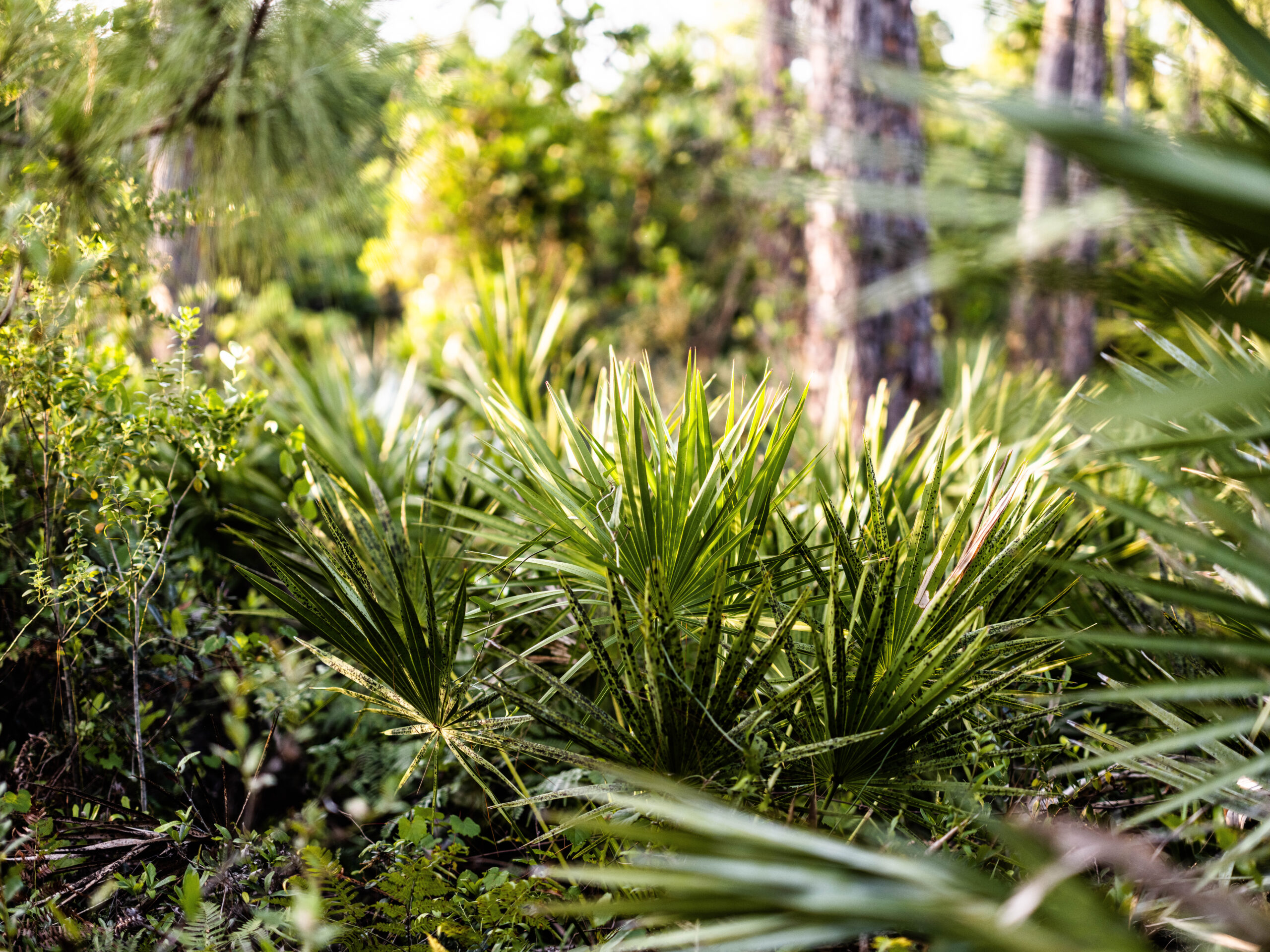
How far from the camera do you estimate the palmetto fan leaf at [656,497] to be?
131 cm

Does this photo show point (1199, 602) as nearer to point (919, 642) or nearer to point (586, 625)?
point (919, 642)

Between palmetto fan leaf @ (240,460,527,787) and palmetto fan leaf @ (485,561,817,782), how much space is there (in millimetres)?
114

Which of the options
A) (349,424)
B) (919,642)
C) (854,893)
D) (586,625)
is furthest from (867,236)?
(854,893)

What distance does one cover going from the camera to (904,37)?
12.6ft

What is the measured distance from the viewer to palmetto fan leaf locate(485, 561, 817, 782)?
107 cm

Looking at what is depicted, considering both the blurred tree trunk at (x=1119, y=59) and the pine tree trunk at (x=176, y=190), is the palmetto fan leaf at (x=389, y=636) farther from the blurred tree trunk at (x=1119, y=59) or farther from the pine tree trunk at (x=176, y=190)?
the blurred tree trunk at (x=1119, y=59)

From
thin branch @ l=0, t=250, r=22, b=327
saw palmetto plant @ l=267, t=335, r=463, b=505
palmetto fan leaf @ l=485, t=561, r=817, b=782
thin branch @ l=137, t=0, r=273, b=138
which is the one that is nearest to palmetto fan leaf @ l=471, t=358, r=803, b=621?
palmetto fan leaf @ l=485, t=561, r=817, b=782

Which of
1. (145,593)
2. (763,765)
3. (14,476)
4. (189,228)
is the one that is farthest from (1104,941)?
(189,228)

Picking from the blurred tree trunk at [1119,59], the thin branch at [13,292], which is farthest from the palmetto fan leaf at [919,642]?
the blurred tree trunk at [1119,59]

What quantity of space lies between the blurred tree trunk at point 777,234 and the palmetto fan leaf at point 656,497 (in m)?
3.79

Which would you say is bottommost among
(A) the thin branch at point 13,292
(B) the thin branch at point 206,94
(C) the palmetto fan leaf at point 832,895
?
(C) the palmetto fan leaf at point 832,895

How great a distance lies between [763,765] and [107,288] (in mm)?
2011

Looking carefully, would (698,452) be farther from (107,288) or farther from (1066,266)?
(107,288)

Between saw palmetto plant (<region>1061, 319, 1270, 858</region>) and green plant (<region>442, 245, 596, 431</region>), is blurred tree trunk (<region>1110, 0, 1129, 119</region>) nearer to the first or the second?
green plant (<region>442, 245, 596, 431</region>)
